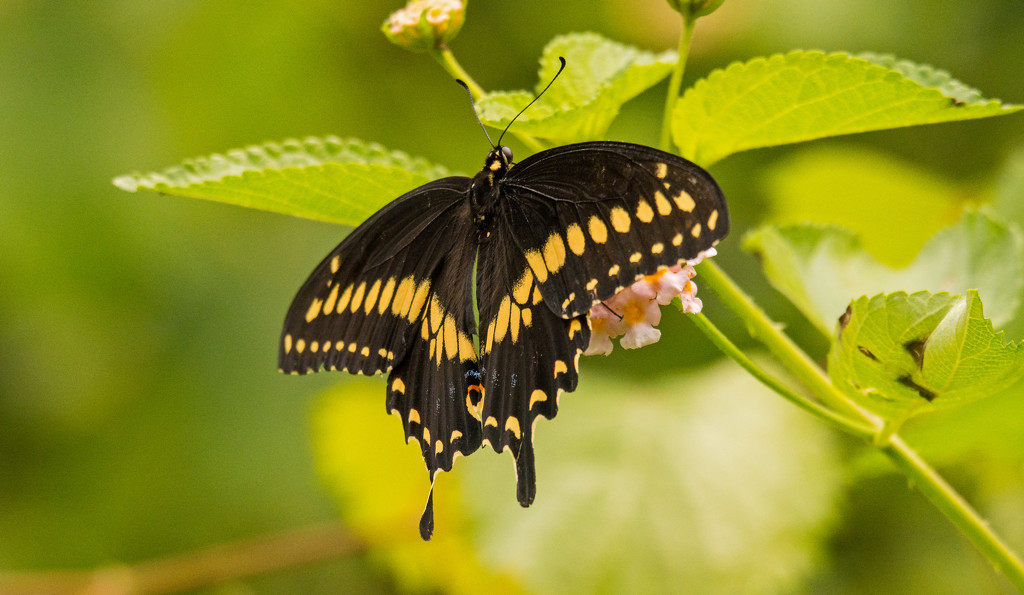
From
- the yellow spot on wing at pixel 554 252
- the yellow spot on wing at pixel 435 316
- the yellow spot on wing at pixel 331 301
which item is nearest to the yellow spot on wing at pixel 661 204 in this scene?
the yellow spot on wing at pixel 554 252

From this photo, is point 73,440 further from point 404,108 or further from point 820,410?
point 820,410

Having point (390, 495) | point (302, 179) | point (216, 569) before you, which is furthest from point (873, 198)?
point (216, 569)

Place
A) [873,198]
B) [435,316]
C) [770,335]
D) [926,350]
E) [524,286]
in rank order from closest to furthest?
[926,350]
[770,335]
[524,286]
[435,316]
[873,198]

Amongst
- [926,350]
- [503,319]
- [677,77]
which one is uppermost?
[677,77]

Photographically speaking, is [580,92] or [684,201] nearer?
[684,201]

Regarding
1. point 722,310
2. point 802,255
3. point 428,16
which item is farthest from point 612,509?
point 428,16

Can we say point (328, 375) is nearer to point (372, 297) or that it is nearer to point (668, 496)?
point (668, 496)

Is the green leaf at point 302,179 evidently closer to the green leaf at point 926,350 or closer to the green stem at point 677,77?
the green stem at point 677,77
